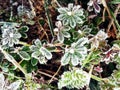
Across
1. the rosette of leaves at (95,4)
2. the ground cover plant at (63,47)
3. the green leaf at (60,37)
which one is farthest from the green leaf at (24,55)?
the rosette of leaves at (95,4)

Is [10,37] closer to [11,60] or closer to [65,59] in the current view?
[11,60]

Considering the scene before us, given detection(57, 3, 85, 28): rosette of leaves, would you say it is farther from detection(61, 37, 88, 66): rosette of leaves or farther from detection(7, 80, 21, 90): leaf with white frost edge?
detection(7, 80, 21, 90): leaf with white frost edge

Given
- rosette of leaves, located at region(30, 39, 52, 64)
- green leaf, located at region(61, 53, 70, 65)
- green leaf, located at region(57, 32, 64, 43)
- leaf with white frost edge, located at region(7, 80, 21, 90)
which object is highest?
green leaf, located at region(57, 32, 64, 43)

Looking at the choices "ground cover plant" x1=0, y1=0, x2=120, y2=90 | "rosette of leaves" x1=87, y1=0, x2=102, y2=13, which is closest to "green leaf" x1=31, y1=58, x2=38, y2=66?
"ground cover plant" x1=0, y1=0, x2=120, y2=90

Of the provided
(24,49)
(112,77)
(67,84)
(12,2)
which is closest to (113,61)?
(112,77)

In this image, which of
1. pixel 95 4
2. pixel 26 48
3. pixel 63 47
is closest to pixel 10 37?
pixel 26 48

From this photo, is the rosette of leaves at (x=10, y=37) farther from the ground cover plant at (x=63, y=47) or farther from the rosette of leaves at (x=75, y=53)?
the rosette of leaves at (x=75, y=53)

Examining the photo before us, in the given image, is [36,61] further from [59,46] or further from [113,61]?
[113,61]

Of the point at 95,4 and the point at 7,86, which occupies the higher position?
the point at 95,4
